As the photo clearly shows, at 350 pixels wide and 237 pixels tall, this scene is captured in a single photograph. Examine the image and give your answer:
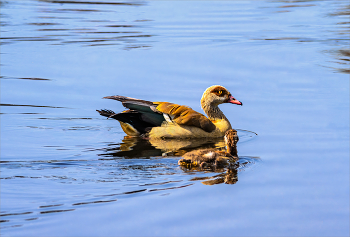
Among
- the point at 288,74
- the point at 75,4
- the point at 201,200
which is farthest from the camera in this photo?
the point at 75,4

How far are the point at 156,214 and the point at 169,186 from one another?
3.22 ft

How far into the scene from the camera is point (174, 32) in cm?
2178

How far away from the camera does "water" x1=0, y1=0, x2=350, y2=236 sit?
680 centimetres

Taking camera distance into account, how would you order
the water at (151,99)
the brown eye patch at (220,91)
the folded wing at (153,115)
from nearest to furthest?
the water at (151,99) < the folded wing at (153,115) < the brown eye patch at (220,91)

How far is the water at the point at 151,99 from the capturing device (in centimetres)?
680

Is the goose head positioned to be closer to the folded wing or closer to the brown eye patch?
the brown eye patch

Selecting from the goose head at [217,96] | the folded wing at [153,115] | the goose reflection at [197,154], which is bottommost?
the goose reflection at [197,154]

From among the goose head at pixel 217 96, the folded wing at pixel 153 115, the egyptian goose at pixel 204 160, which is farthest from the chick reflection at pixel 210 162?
the goose head at pixel 217 96

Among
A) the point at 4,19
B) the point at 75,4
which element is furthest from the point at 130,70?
the point at 75,4

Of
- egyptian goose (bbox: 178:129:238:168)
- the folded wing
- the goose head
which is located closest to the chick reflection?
egyptian goose (bbox: 178:129:238:168)

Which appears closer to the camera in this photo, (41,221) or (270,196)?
(41,221)

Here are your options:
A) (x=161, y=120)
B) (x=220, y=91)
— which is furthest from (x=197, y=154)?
(x=220, y=91)

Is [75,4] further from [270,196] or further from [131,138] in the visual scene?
[270,196]

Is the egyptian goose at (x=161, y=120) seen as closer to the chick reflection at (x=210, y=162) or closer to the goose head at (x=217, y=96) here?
the goose head at (x=217, y=96)
